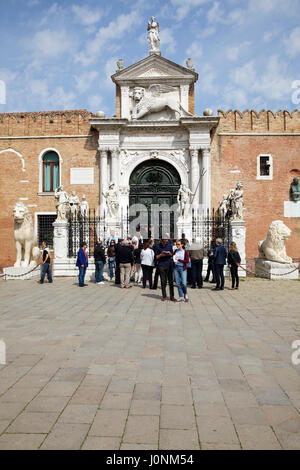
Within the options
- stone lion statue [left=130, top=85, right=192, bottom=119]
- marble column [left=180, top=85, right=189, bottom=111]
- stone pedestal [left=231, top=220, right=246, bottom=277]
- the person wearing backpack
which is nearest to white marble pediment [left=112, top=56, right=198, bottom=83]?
marble column [left=180, top=85, right=189, bottom=111]

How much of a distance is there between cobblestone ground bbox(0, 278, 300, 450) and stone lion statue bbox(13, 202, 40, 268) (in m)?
6.47

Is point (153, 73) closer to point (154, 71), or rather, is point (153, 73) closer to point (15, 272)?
point (154, 71)

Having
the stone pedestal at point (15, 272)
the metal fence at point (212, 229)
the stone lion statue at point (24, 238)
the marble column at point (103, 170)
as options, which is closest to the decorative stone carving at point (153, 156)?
the marble column at point (103, 170)

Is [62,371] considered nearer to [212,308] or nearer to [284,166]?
[212,308]

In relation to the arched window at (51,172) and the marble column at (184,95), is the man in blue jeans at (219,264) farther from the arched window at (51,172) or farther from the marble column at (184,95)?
the arched window at (51,172)

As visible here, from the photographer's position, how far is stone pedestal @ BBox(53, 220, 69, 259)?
47.0 feet

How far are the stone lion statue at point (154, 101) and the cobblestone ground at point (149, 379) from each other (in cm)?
1405

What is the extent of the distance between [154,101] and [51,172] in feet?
21.5

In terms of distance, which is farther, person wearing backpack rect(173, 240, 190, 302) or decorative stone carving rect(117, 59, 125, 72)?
decorative stone carving rect(117, 59, 125, 72)

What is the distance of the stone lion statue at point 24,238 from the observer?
530 inches

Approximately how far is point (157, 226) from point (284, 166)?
726 cm

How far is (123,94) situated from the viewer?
19.6 meters

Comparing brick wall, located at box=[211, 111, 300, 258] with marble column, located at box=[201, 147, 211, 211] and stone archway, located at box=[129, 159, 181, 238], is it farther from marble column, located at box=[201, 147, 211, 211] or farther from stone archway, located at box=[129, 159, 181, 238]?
Result: stone archway, located at box=[129, 159, 181, 238]
